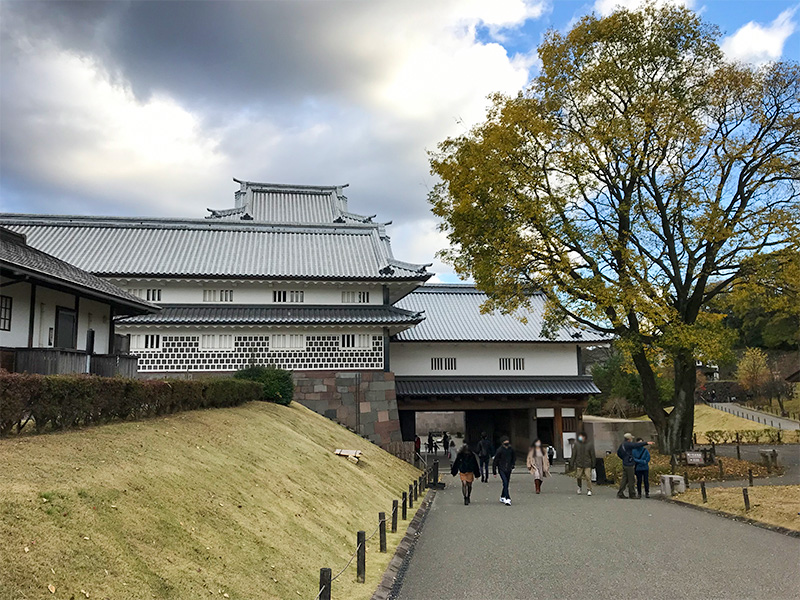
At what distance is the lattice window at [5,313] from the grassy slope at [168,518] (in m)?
6.05

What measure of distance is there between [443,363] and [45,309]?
22.0 meters

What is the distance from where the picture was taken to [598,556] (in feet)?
37.4

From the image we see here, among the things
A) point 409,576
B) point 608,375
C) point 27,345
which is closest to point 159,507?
point 409,576

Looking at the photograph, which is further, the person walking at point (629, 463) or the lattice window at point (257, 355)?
the lattice window at point (257, 355)

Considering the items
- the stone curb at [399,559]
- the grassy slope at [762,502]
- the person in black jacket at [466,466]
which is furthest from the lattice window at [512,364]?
→ the stone curb at [399,559]

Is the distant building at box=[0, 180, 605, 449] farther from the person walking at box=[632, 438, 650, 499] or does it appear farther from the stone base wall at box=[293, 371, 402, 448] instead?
the person walking at box=[632, 438, 650, 499]

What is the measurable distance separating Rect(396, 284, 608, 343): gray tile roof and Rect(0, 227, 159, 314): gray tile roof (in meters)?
17.6

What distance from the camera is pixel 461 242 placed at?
26578 millimetres

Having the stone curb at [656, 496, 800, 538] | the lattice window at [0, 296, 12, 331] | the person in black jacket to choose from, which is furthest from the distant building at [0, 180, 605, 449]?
the stone curb at [656, 496, 800, 538]

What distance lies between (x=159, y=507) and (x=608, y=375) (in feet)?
195

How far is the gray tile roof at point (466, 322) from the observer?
121ft

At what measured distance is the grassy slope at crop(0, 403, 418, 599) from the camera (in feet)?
20.5

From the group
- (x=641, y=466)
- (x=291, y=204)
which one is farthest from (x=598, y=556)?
(x=291, y=204)

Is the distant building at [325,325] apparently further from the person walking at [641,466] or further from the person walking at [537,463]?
the person walking at [641,466]
